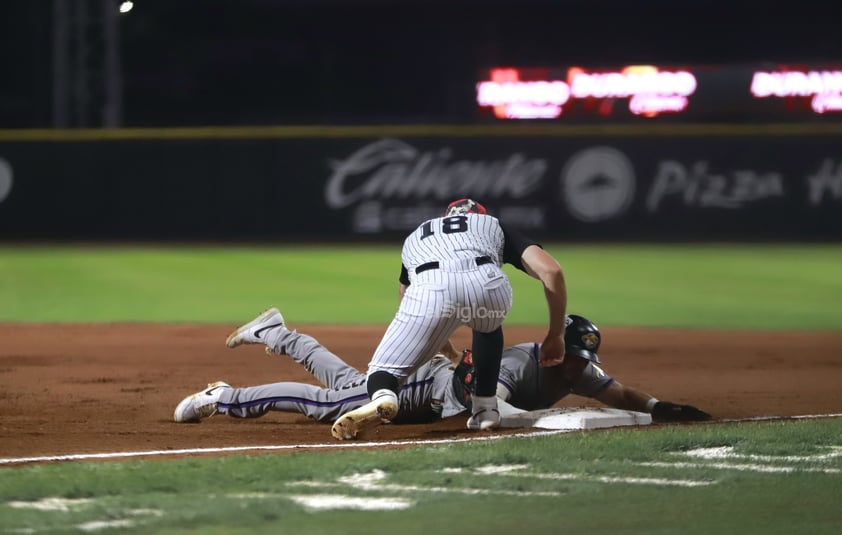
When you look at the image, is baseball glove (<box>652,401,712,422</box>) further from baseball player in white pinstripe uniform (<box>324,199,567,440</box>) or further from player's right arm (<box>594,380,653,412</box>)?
baseball player in white pinstripe uniform (<box>324,199,567,440</box>)

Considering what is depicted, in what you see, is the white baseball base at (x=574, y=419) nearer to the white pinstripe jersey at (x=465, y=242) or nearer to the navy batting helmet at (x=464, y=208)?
the white pinstripe jersey at (x=465, y=242)

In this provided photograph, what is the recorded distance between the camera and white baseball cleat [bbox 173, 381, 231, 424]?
609 cm

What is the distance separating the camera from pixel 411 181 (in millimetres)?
20203

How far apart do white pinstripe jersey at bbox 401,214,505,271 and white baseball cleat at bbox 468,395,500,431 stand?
61 centimetres

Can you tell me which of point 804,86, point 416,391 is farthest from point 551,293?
point 804,86

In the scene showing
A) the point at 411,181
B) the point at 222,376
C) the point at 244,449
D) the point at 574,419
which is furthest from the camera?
the point at 411,181

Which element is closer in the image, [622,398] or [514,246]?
[514,246]

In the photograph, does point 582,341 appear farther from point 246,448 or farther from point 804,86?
point 804,86

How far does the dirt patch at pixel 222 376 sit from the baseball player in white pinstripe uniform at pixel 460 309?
0.29 metres

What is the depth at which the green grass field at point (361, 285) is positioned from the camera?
12156 millimetres

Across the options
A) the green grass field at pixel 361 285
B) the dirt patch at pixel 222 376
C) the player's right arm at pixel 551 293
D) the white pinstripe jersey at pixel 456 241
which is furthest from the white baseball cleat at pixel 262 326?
the green grass field at pixel 361 285

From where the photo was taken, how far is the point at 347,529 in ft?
12.7

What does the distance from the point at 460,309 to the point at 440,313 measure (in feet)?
0.28

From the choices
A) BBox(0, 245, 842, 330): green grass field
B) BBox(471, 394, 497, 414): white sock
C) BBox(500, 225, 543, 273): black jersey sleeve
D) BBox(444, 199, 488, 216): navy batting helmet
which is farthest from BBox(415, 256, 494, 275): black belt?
BBox(0, 245, 842, 330): green grass field
